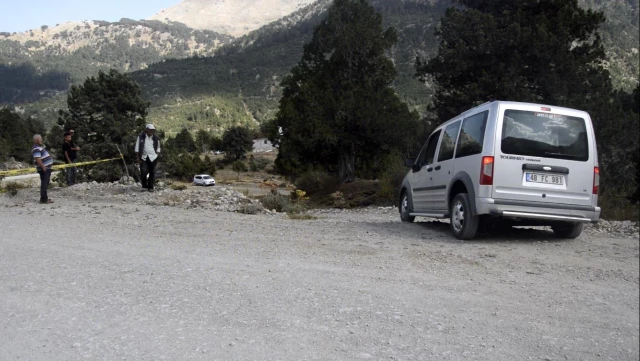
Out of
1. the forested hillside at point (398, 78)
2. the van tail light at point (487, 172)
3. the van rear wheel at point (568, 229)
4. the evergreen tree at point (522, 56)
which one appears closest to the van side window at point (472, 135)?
the van tail light at point (487, 172)

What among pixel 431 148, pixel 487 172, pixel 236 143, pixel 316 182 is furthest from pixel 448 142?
pixel 236 143

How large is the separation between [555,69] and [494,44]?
254cm

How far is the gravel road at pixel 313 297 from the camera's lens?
11.5 ft

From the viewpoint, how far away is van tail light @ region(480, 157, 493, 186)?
22.7 ft

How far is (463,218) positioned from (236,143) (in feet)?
338

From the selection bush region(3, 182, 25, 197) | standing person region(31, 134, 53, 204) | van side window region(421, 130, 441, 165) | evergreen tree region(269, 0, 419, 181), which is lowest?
bush region(3, 182, 25, 197)

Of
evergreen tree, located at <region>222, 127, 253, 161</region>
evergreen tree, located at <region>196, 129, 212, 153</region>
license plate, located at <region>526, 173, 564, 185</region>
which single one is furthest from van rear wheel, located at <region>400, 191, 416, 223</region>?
evergreen tree, located at <region>196, 129, 212, 153</region>

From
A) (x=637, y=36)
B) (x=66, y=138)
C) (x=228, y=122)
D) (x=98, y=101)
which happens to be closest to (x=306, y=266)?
(x=66, y=138)

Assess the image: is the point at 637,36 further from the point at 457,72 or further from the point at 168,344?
the point at 168,344

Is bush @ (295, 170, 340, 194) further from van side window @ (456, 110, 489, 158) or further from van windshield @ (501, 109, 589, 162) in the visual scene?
van windshield @ (501, 109, 589, 162)

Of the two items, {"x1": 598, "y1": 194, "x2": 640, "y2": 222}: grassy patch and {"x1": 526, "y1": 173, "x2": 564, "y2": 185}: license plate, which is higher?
{"x1": 526, "y1": 173, "x2": 564, "y2": 185}: license plate

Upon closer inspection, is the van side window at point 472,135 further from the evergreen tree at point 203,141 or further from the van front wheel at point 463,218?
the evergreen tree at point 203,141

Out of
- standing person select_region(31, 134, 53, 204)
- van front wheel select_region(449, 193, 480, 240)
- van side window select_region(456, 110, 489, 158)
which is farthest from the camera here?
standing person select_region(31, 134, 53, 204)

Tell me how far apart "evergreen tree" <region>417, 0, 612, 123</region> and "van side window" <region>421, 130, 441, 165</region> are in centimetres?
1161
